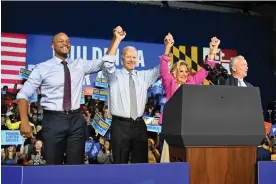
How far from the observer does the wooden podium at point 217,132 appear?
1164mm

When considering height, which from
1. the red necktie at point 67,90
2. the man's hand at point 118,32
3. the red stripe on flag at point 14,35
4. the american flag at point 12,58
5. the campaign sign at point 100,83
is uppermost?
the red stripe on flag at point 14,35

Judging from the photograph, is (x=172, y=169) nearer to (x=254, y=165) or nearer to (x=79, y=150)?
(x=254, y=165)

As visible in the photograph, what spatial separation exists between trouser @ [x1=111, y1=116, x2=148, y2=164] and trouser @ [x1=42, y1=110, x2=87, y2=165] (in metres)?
0.20

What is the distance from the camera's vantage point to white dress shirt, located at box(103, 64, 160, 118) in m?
2.34

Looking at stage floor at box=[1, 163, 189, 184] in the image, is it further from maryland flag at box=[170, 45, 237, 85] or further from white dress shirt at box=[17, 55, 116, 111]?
maryland flag at box=[170, 45, 237, 85]

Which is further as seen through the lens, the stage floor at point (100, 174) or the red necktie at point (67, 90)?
the red necktie at point (67, 90)

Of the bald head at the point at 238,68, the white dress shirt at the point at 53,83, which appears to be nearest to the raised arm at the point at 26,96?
the white dress shirt at the point at 53,83

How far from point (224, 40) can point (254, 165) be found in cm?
467

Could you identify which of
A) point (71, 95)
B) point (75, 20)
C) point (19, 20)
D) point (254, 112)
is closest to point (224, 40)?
point (75, 20)

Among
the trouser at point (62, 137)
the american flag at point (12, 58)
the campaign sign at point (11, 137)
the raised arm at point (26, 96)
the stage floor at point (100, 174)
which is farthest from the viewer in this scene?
the american flag at point (12, 58)

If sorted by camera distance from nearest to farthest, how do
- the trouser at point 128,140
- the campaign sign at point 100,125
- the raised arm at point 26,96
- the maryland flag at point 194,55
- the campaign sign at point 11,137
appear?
the raised arm at point 26,96, the trouser at point 128,140, the campaign sign at point 11,137, the campaign sign at point 100,125, the maryland flag at point 194,55

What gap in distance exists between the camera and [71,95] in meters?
2.19

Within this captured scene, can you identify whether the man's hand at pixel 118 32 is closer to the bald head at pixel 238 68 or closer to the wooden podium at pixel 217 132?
the bald head at pixel 238 68

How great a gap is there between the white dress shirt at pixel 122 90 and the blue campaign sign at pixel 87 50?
2.58 metres
